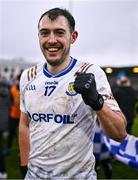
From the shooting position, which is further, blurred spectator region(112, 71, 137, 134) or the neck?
blurred spectator region(112, 71, 137, 134)

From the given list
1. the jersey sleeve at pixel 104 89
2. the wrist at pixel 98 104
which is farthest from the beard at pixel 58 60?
the wrist at pixel 98 104

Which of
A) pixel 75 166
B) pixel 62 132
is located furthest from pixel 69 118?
pixel 75 166

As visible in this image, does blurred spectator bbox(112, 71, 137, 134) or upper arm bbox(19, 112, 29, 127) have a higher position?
upper arm bbox(19, 112, 29, 127)

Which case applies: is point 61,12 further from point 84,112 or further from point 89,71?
point 84,112

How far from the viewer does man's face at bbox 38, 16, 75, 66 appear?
3.22m

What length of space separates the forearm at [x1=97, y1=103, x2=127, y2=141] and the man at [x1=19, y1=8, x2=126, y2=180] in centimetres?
9

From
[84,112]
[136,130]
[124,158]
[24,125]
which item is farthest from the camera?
[136,130]

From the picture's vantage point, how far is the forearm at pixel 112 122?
9.75 feet

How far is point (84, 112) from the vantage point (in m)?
3.23

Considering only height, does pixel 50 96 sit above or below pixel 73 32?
below

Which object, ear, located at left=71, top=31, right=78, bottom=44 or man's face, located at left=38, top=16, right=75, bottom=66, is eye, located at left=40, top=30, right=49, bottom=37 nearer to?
man's face, located at left=38, top=16, right=75, bottom=66

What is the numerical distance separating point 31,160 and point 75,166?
354 mm

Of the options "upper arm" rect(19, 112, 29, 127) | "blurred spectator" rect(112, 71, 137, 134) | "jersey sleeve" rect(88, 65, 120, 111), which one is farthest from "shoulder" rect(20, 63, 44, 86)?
"blurred spectator" rect(112, 71, 137, 134)

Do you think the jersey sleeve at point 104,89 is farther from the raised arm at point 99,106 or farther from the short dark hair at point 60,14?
the short dark hair at point 60,14
